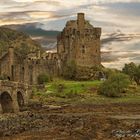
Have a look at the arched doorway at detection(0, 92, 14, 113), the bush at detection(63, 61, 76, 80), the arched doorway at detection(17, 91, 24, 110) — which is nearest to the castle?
the bush at detection(63, 61, 76, 80)

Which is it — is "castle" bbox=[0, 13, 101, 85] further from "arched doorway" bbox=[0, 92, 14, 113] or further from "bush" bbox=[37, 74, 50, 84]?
"arched doorway" bbox=[0, 92, 14, 113]

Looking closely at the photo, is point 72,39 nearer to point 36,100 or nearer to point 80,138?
point 36,100

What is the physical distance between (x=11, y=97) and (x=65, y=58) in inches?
1293

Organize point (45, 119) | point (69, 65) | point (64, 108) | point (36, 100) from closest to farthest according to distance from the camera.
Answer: point (45, 119) → point (64, 108) → point (36, 100) → point (69, 65)

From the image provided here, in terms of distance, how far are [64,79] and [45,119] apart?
4476cm

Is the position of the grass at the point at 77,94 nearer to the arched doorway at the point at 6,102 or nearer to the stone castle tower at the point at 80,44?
the arched doorway at the point at 6,102

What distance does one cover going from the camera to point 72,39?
119 m

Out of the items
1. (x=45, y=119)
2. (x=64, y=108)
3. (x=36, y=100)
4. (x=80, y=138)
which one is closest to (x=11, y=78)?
(x=36, y=100)

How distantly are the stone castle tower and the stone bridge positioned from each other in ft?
87.4

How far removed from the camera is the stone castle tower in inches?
4673

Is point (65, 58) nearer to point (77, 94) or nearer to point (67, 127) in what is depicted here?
point (77, 94)

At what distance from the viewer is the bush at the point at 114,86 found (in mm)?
98062

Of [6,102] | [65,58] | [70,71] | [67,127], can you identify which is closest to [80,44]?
[65,58]

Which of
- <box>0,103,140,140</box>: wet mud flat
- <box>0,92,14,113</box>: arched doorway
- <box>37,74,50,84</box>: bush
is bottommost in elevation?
<box>0,103,140,140</box>: wet mud flat
